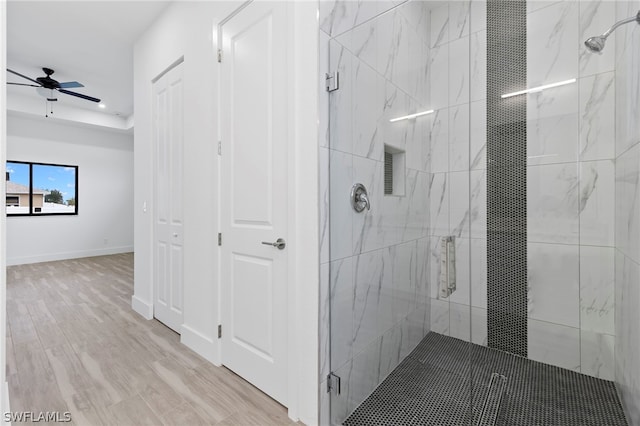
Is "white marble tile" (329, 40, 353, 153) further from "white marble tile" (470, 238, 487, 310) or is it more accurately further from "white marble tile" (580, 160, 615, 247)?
"white marble tile" (580, 160, 615, 247)

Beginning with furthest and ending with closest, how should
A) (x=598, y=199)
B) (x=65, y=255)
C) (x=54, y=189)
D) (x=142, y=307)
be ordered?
(x=65, y=255), (x=54, y=189), (x=142, y=307), (x=598, y=199)

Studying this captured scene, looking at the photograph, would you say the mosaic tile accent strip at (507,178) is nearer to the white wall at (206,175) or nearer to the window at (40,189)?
the white wall at (206,175)

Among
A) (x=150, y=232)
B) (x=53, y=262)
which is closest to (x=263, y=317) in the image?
(x=150, y=232)

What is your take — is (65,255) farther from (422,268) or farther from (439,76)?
(439,76)

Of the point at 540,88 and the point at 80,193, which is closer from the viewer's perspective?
the point at 540,88

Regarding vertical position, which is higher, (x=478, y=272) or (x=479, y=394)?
(x=478, y=272)

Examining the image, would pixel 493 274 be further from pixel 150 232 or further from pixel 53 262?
pixel 53 262

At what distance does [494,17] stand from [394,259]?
1.63 m

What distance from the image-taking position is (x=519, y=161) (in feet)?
6.06

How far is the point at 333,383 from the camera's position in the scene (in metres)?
1.60

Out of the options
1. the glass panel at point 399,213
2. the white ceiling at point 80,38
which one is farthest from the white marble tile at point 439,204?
the white ceiling at point 80,38

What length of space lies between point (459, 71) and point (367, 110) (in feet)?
2.57

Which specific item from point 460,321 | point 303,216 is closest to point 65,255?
point 303,216

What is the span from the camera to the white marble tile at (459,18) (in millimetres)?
2002
